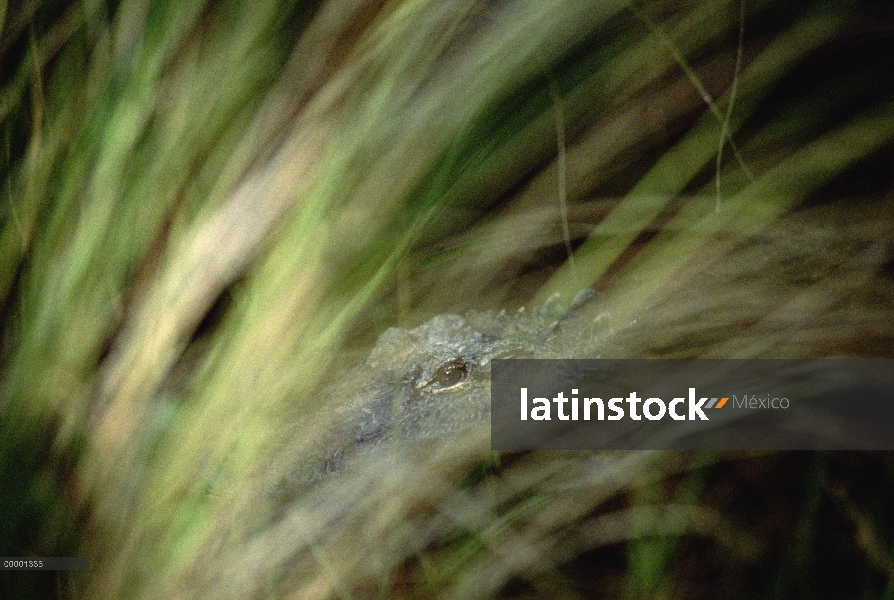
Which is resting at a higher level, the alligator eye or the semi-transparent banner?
the alligator eye

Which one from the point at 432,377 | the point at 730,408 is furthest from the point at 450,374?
the point at 730,408

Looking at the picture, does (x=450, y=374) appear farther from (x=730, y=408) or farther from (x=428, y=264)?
(x=730, y=408)

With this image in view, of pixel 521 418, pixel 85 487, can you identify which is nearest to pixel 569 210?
pixel 521 418

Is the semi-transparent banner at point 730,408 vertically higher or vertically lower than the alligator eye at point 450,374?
lower

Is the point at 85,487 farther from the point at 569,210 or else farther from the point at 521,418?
the point at 569,210
